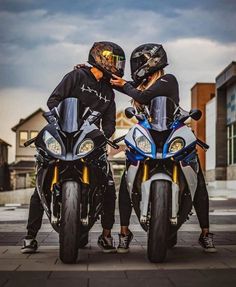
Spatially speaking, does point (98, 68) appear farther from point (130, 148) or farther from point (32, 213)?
point (32, 213)

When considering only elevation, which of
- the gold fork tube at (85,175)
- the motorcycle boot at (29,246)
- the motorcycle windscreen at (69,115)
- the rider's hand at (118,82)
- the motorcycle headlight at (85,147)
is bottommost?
the motorcycle boot at (29,246)

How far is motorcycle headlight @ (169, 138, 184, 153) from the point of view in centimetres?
520

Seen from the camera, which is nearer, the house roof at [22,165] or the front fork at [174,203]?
the front fork at [174,203]

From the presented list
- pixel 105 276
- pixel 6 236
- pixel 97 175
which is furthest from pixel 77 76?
pixel 6 236

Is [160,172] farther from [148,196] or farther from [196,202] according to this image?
[196,202]

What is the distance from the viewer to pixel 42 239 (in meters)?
7.54

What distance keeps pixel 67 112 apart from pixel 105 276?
146cm

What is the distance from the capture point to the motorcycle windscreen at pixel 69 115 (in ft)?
17.3

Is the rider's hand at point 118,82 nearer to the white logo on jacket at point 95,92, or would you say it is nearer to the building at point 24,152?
the white logo on jacket at point 95,92

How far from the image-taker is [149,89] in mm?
5680

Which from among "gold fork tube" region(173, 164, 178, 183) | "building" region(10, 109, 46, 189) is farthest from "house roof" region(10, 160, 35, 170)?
"gold fork tube" region(173, 164, 178, 183)

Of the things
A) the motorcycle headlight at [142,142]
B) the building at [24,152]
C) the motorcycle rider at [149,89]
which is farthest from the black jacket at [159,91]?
the building at [24,152]

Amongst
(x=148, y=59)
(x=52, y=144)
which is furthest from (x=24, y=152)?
(x=52, y=144)

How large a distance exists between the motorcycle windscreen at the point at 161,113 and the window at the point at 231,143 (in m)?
37.4
